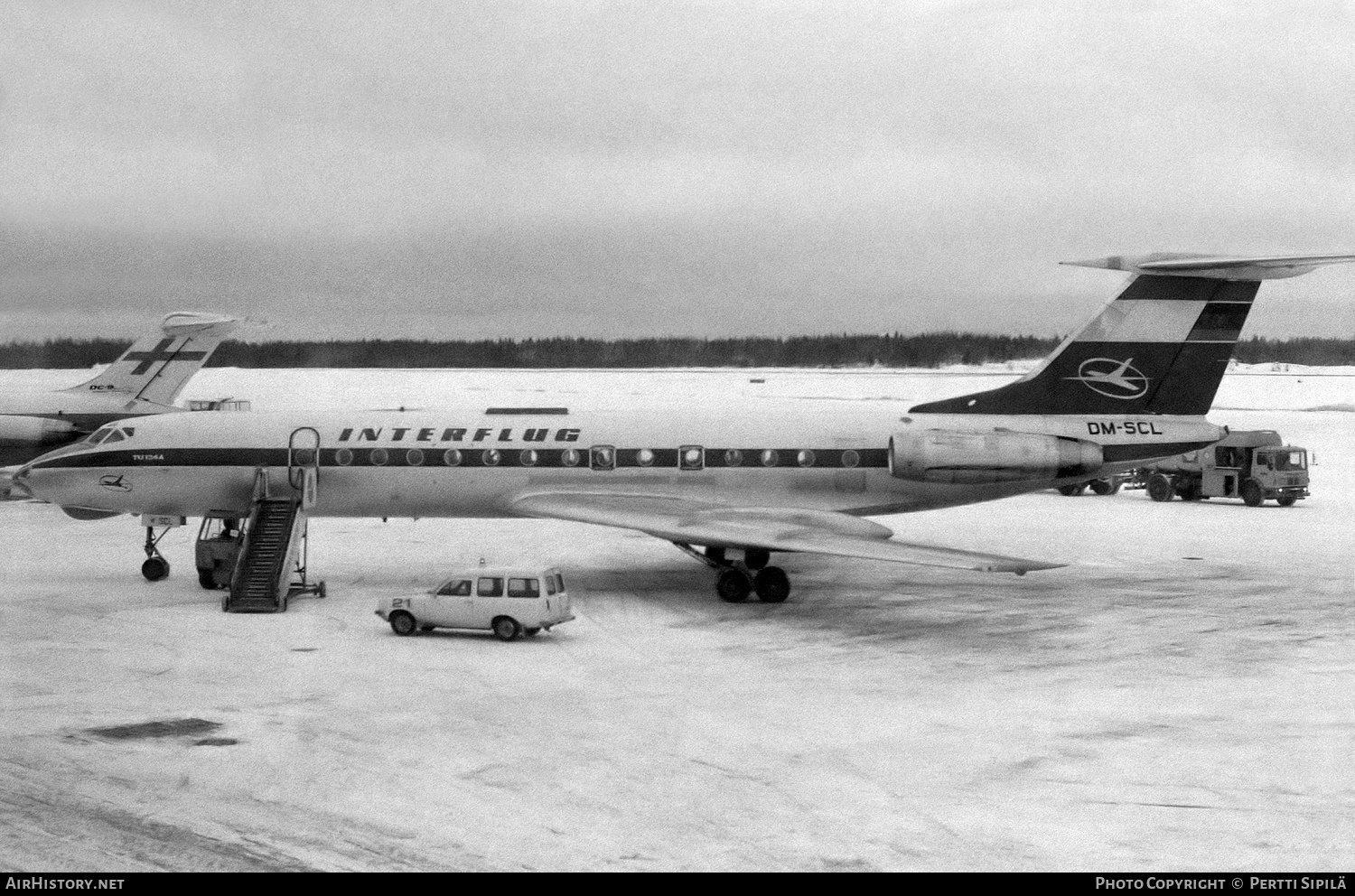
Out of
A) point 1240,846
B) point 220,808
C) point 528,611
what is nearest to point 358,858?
point 220,808

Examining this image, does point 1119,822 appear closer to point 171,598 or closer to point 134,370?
point 171,598

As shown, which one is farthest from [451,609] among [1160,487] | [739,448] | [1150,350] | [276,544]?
[1160,487]

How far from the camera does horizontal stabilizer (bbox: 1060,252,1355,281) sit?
85.1 ft

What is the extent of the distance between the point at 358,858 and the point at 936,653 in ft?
36.4

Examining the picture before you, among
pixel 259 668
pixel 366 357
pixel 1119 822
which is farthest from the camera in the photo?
pixel 366 357

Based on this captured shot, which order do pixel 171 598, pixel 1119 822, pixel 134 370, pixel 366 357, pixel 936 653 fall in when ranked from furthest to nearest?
1. pixel 134 370
2. pixel 366 357
3. pixel 171 598
4. pixel 936 653
5. pixel 1119 822

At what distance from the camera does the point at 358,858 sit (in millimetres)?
11305

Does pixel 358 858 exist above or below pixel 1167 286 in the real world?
below

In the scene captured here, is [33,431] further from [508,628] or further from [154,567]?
[508,628]

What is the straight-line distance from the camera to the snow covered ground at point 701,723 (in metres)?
11.8

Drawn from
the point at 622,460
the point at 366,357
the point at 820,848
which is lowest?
the point at 820,848

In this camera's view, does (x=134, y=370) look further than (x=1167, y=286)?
Yes

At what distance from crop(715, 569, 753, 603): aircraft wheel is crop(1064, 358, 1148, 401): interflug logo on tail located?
8.39m

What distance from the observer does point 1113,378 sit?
1089 inches
